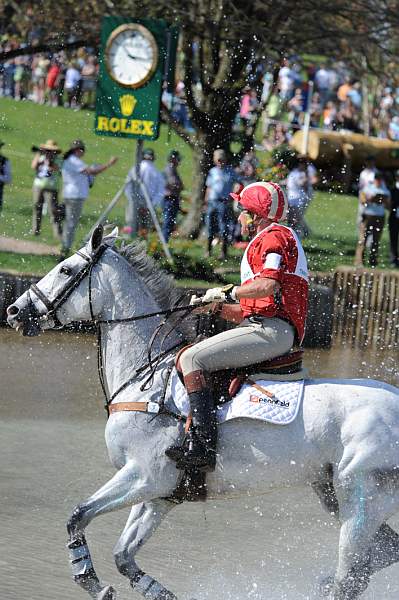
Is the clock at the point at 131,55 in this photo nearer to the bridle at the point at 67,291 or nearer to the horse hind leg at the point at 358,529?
the bridle at the point at 67,291

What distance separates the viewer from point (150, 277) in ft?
24.2

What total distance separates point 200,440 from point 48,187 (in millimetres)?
15854

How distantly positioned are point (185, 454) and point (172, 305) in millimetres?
1068

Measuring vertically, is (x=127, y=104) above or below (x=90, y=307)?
above

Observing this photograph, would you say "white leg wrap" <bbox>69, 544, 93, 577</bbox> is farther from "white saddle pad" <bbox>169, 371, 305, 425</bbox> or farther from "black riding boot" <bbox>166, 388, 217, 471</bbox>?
"white saddle pad" <bbox>169, 371, 305, 425</bbox>

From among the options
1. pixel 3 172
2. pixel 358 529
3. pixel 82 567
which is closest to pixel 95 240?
pixel 82 567

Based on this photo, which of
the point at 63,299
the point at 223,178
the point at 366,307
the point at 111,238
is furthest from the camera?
the point at 223,178

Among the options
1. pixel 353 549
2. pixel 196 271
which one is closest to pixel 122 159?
pixel 196 271

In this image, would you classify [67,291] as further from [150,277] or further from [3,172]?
[3,172]

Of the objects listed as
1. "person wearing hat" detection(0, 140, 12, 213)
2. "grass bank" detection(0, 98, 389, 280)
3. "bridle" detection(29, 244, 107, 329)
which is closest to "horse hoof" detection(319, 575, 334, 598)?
"bridle" detection(29, 244, 107, 329)

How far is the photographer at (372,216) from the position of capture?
22.6 meters

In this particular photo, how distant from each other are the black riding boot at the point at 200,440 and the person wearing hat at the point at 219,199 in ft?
46.9

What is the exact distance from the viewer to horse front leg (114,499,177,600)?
22.4 ft

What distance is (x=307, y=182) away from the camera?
23281mm
